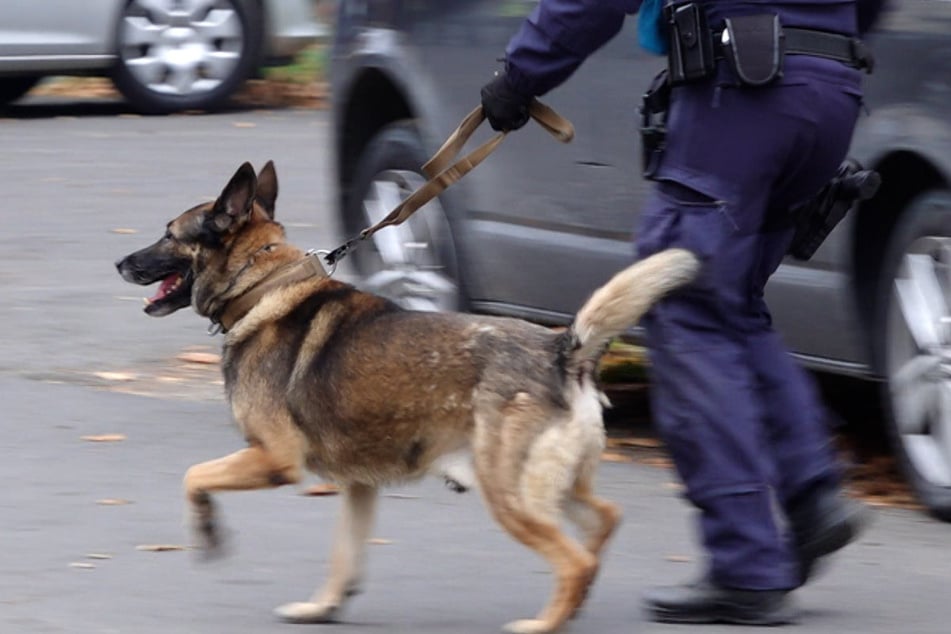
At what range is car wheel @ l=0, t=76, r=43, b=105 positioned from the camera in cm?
1409

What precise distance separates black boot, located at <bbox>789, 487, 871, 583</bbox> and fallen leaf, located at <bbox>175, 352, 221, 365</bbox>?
3.66 meters

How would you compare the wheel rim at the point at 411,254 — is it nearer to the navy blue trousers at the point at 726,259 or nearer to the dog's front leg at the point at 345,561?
the dog's front leg at the point at 345,561

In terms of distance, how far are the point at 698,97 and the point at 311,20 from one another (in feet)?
33.6

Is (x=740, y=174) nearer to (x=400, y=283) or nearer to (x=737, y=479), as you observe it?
(x=737, y=479)

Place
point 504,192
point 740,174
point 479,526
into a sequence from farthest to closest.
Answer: point 504,192 < point 479,526 < point 740,174

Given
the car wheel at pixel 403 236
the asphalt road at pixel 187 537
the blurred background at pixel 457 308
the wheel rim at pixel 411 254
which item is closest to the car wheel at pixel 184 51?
the blurred background at pixel 457 308

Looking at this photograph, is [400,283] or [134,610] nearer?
[134,610]

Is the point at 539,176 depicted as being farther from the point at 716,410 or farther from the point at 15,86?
the point at 15,86

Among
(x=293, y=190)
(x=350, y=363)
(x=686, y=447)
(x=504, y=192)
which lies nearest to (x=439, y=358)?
(x=350, y=363)

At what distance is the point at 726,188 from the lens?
14.6 ft

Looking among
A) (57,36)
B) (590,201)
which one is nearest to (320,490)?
(590,201)

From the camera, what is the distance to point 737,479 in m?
4.46

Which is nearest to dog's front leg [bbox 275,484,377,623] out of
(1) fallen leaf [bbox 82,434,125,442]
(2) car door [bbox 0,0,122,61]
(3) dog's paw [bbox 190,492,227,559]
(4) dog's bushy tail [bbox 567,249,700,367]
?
(3) dog's paw [bbox 190,492,227,559]

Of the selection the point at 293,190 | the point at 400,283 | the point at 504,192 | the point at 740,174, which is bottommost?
the point at 293,190
